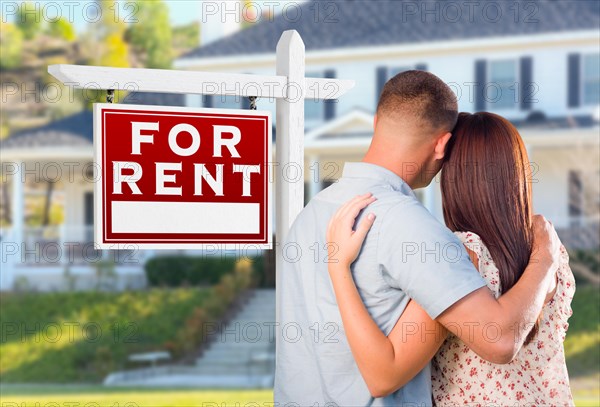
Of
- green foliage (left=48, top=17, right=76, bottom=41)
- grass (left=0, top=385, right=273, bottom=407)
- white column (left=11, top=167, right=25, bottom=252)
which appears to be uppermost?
green foliage (left=48, top=17, right=76, bottom=41)

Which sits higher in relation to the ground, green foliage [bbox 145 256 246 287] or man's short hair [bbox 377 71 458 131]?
man's short hair [bbox 377 71 458 131]

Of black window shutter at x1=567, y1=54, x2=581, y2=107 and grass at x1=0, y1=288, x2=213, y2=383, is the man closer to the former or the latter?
grass at x1=0, y1=288, x2=213, y2=383

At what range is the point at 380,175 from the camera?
2.14m

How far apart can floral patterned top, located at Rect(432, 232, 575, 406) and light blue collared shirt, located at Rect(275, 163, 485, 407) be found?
0.21 feet

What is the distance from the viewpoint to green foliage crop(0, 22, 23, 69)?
37688 millimetres

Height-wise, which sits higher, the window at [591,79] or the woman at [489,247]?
the window at [591,79]

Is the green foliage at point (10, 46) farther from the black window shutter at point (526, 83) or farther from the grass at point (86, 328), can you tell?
the black window shutter at point (526, 83)

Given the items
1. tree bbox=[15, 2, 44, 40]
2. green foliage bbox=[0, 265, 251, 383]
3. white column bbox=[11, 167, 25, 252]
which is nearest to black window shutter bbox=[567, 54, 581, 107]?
green foliage bbox=[0, 265, 251, 383]

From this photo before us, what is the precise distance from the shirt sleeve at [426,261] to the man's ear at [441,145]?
8.0 inches

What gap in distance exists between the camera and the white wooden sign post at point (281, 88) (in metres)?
2.96

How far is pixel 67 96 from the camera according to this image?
111 ft

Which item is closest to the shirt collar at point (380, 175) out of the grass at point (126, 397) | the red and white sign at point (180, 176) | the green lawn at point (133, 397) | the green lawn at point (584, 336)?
the red and white sign at point (180, 176)

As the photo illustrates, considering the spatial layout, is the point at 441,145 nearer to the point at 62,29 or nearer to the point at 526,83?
the point at 526,83

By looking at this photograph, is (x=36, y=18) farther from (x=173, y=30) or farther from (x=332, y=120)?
(x=332, y=120)
